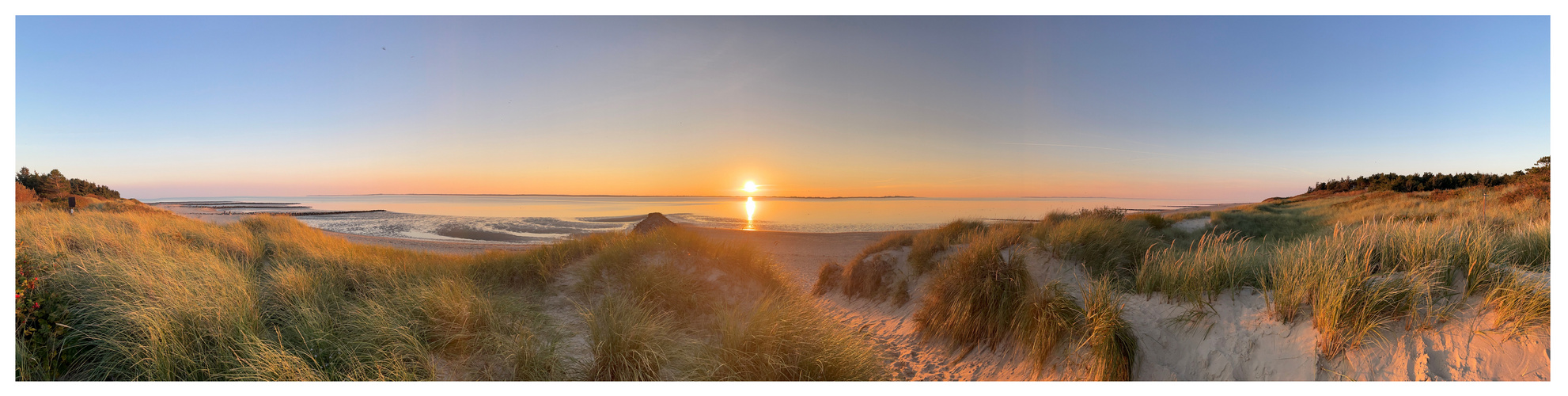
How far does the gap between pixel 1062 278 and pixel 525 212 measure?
29.6 m

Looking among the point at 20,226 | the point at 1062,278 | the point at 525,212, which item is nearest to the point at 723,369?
the point at 1062,278

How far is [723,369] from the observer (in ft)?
13.2

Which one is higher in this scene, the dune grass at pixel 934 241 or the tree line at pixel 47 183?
the tree line at pixel 47 183

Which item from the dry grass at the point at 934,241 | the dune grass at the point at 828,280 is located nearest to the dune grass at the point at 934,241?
the dry grass at the point at 934,241

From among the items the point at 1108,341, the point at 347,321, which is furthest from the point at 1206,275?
the point at 347,321

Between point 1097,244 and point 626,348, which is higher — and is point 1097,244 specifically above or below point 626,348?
above

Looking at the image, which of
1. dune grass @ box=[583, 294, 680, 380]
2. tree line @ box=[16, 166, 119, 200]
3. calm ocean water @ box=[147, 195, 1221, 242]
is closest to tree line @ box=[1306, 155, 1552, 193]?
calm ocean water @ box=[147, 195, 1221, 242]

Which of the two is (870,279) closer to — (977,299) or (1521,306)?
(977,299)

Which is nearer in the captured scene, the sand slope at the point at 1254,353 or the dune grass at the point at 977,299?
the sand slope at the point at 1254,353

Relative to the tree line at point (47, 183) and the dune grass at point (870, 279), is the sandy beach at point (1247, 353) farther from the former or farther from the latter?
the tree line at point (47, 183)

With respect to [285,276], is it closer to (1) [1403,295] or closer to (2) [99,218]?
(2) [99,218]

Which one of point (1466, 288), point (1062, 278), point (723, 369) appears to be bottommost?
point (723, 369)

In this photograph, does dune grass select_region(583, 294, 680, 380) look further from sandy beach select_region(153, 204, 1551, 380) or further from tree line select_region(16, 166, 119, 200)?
tree line select_region(16, 166, 119, 200)

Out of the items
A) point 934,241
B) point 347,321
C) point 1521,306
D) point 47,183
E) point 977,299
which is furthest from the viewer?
point 47,183
